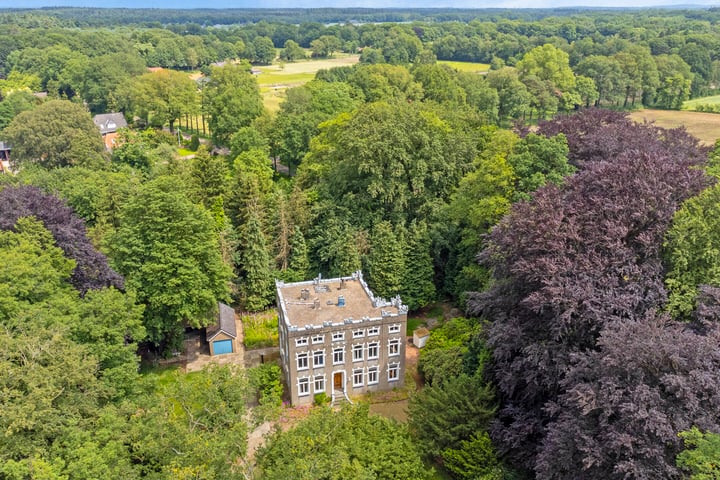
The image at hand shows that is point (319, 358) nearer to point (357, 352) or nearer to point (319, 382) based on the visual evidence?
point (319, 382)

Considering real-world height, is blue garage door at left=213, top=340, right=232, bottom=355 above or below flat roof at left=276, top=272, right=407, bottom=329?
below

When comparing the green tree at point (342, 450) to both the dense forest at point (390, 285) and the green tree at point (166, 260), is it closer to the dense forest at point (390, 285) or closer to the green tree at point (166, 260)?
the dense forest at point (390, 285)

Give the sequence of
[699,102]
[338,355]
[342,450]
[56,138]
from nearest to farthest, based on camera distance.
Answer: [342,450]
[338,355]
[56,138]
[699,102]

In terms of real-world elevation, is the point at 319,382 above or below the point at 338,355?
below

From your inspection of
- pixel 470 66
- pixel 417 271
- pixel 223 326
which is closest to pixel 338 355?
pixel 223 326

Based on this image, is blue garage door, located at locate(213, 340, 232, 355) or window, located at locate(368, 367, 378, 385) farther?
blue garage door, located at locate(213, 340, 232, 355)

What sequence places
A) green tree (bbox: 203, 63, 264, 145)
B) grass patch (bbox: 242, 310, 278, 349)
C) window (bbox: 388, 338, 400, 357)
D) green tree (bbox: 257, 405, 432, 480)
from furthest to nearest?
green tree (bbox: 203, 63, 264, 145)
grass patch (bbox: 242, 310, 278, 349)
window (bbox: 388, 338, 400, 357)
green tree (bbox: 257, 405, 432, 480)

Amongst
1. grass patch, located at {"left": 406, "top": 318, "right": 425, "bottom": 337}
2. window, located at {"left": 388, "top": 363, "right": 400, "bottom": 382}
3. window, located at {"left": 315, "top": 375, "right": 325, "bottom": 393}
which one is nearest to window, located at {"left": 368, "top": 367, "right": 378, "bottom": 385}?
window, located at {"left": 388, "top": 363, "right": 400, "bottom": 382}

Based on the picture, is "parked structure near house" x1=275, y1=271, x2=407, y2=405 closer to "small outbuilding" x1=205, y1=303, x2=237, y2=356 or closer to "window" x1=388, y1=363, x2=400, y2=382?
"window" x1=388, y1=363, x2=400, y2=382
